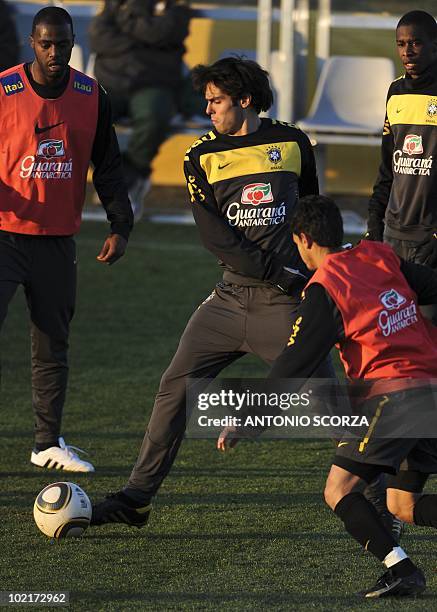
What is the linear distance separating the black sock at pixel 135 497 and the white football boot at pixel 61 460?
1285mm

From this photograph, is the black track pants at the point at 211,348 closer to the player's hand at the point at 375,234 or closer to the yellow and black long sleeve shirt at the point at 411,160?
the player's hand at the point at 375,234

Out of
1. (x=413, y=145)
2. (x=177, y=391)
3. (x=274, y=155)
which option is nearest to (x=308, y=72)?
(x=413, y=145)

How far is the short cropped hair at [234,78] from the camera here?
5.99m

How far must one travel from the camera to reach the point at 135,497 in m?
6.07

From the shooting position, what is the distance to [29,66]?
701cm

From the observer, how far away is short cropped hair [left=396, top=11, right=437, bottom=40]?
22.2 feet

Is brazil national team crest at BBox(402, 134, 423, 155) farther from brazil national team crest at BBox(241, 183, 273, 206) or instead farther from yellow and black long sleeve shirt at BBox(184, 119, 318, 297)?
brazil national team crest at BBox(241, 183, 273, 206)

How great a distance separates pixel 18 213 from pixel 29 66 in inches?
29.5

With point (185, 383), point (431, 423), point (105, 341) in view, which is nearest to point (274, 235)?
point (185, 383)

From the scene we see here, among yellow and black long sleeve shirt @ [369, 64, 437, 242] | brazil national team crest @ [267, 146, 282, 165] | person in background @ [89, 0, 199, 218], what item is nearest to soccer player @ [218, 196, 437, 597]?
brazil national team crest @ [267, 146, 282, 165]

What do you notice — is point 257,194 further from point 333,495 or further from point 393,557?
point 393,557

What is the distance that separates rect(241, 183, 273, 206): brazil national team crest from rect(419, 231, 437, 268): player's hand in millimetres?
1081

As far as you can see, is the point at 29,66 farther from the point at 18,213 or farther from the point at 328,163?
the point at 328,163

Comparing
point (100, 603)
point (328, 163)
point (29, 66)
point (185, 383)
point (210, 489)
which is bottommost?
point (328, 163)
